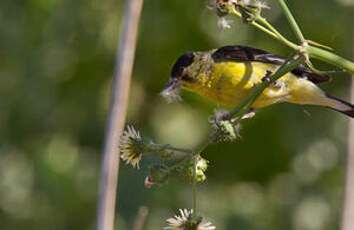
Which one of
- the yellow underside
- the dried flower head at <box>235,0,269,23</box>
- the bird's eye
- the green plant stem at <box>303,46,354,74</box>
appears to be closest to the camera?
the green plant stem at <box>303,46,354,74</box>

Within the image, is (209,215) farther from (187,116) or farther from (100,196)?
(100,196)

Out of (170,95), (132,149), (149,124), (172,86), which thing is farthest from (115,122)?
(149,124)

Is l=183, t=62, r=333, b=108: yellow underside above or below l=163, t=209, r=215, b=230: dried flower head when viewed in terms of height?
above

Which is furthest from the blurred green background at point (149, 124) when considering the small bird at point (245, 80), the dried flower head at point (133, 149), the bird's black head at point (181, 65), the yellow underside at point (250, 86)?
the dried flower head at point (133, 149)

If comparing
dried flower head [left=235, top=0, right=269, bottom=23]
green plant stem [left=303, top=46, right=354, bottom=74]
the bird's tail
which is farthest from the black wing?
green plant stem [left=303, top=46, right=354, bottom=74]

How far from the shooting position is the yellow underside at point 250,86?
3.55 metres

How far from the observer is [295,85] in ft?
11.7

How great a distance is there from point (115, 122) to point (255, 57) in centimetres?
111

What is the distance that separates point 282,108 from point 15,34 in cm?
250

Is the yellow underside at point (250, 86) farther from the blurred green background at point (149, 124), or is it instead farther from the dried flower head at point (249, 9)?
the blurred green background at point (149, 124)

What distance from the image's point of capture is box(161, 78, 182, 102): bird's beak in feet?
11.2

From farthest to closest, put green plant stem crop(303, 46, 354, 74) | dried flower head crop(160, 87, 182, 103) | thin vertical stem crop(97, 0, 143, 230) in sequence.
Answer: dried flower head crop(160, 87, 182, 103)
thin vertical stem crop(97, 0, 143, 230)
green plant stem crop(303, 46, 354, 74)

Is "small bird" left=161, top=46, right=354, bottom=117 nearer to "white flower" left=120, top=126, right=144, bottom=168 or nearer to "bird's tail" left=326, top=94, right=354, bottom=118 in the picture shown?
"bird's tail" left=326, top=94, right=354, bottom=118

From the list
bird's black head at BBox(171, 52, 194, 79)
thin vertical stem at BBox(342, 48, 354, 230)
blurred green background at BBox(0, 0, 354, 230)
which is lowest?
thin vertical stem at BBox(342, 48, 354, 230)
